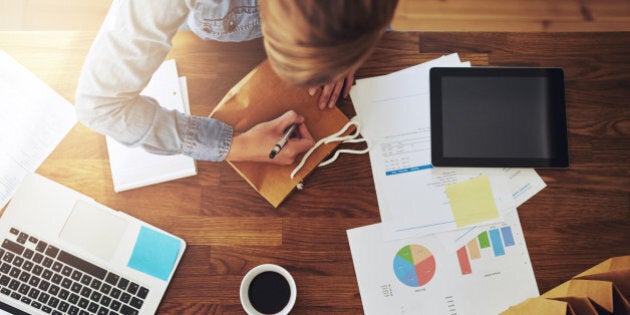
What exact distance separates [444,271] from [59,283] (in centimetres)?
70

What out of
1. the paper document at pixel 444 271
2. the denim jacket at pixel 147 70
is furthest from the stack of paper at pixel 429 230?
the denim jacket at pixel 147 70

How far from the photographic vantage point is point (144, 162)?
0.96 meters

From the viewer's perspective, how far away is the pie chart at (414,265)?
924 millimetres

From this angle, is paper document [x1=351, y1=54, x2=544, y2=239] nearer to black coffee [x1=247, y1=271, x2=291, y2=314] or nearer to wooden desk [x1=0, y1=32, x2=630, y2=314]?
wooden desk [x1=0, y1=32, x2=630, y2=314]

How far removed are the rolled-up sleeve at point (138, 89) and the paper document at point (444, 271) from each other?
13.2 inches

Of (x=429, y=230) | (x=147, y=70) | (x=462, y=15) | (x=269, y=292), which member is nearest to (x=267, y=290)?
(x=269, y=292)

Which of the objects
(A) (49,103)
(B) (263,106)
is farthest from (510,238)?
(A) (49,103)

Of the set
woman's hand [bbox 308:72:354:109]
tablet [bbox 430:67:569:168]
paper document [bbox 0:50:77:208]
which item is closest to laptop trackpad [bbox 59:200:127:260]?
paper document [bbox 0:50:77:208]

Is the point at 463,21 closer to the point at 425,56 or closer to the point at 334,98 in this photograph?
the point at 425,56

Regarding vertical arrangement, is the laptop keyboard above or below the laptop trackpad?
below

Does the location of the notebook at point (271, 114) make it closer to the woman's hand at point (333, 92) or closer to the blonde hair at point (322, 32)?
the woman's hand at point (333, 92)

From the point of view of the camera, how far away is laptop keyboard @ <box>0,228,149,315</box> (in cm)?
89

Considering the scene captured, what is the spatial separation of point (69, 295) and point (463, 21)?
1203 millimetres

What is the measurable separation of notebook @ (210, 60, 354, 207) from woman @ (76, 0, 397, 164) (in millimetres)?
21
